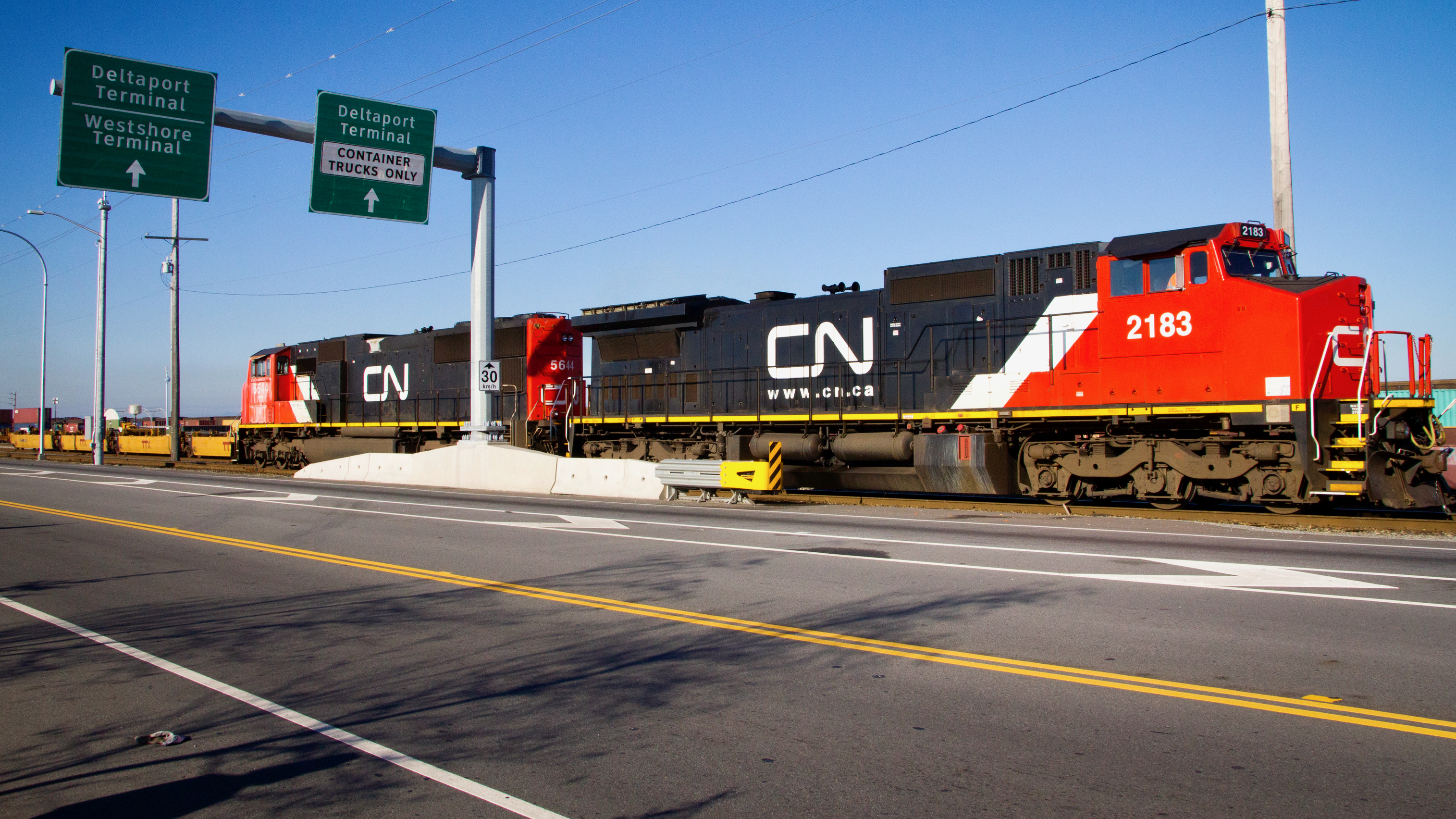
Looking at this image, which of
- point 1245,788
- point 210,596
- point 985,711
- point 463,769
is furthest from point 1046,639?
point 210,596

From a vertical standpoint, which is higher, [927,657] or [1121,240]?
[1121,240]

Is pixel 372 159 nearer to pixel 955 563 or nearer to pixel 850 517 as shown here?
pixel 850 517

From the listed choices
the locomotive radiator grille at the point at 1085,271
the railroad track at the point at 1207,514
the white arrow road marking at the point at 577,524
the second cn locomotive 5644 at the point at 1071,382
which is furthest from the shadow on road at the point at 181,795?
the locomotive radiator grille at the point at 1085,271

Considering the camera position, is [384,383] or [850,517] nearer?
[850,517]

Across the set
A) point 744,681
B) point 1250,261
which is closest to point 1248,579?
point 744,681

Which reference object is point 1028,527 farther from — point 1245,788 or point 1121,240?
point 1245,788

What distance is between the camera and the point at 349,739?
14.3 feet

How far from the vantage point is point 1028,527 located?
1205 centimetres

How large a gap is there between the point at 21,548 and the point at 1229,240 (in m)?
16.6

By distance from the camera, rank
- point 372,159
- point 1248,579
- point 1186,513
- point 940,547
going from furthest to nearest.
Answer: point 372,159 < point 1186,513 < point 940,547 < point 1248,579

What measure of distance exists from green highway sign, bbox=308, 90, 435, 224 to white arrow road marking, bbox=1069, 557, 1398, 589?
13.8 meters

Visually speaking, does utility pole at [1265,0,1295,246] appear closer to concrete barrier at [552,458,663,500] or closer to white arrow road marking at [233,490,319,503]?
concrete barrier at [552,458,663,500]

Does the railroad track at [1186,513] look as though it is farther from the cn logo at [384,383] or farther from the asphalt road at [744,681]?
the cn logo at [384,383]

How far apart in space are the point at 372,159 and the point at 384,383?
1278cm
